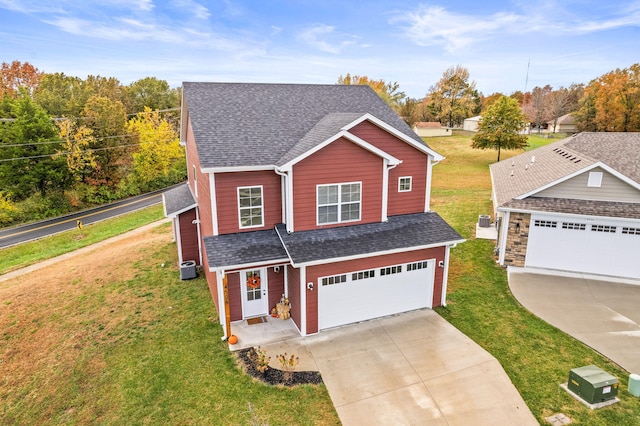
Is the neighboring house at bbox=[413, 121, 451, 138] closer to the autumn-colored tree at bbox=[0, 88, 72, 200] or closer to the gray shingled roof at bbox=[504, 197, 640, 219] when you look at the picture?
the gray shingled roof at bbox=[504, 197, 640, 219]

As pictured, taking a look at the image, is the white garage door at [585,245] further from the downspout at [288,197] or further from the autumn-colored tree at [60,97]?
the autumn-colored tree at [60,97]

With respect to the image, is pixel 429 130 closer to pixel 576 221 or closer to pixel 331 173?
pixel 576 221

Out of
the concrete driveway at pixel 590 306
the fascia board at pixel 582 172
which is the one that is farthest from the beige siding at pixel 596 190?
the concrete driveway at pixel 590 306

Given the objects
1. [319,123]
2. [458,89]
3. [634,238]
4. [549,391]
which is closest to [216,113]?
[319,123]

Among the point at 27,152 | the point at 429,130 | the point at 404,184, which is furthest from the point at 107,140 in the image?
the point at 429,130

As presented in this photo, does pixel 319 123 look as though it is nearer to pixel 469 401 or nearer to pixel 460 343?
pixel 460 343

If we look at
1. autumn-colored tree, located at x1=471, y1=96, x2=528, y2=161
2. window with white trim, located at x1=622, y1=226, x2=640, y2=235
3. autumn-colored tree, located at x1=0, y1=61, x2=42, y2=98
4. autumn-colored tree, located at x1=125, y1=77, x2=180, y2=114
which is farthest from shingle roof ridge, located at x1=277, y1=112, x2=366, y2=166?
autumn-colored tree, located at x1=0, y1=61, x2=42, y2=98
